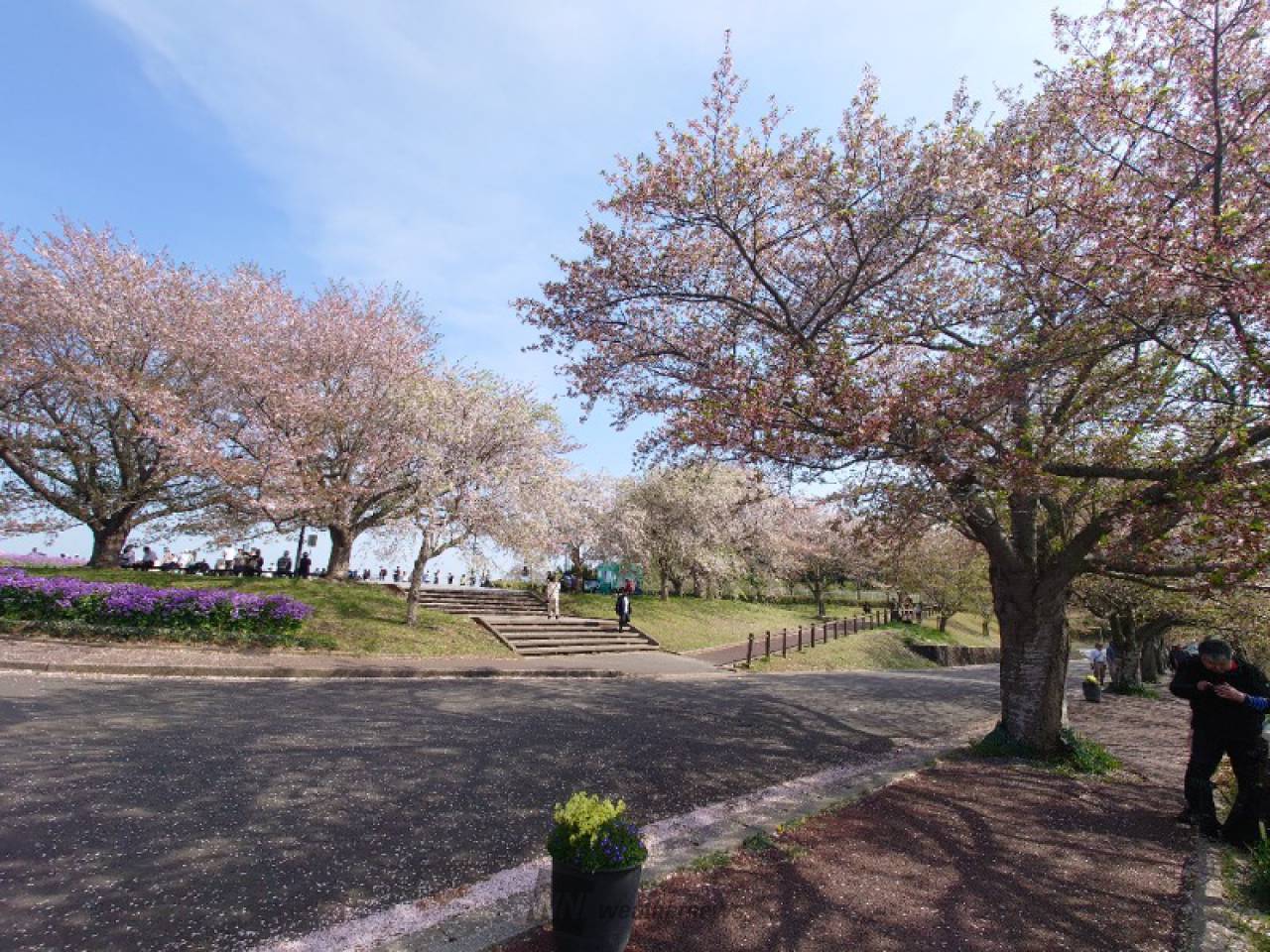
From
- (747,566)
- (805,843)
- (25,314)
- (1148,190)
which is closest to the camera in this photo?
(805,843)

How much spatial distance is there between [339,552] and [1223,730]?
23.1 m

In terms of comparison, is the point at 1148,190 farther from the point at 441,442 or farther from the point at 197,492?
the point at 197,492

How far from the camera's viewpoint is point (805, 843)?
5.00 metres

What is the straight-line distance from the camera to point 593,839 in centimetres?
319

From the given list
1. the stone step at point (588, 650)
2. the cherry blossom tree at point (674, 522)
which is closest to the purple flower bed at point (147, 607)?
the stone step at point (588, 650)

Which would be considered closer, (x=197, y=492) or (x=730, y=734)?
(x=730, y=734)

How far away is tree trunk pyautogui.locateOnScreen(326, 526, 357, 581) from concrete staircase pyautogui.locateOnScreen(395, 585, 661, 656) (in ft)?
7.63

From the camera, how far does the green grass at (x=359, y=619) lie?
16422mm

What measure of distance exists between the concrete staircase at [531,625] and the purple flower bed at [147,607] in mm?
6271

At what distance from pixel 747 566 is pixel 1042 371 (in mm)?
34413

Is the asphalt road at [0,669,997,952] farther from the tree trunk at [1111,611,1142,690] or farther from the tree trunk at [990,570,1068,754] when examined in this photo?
the tree trunk at [1111,611,1142,690]

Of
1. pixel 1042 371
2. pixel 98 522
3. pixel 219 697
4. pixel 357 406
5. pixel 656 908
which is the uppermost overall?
pixel 357 406

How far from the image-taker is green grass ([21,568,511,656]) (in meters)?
16.4

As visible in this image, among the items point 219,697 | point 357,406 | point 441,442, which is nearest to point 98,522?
point 357,406
